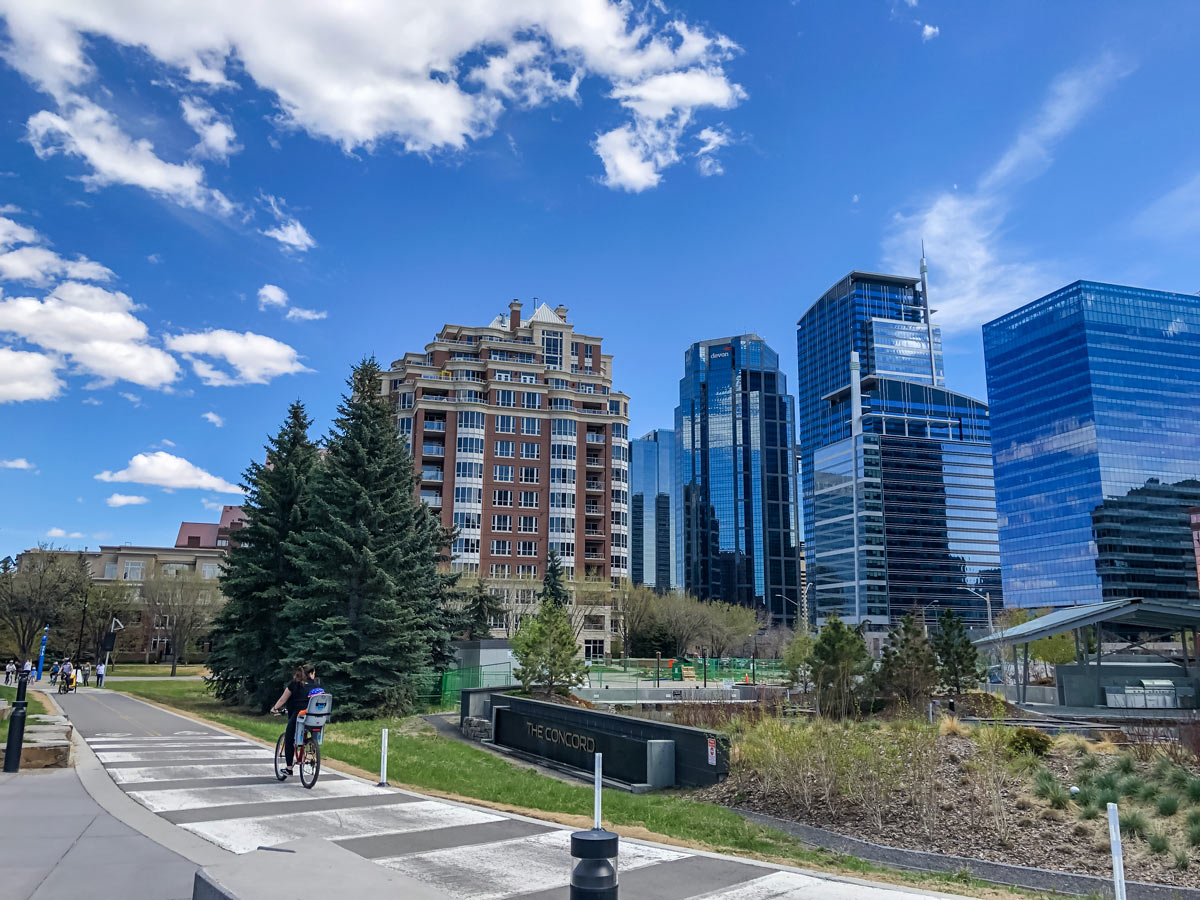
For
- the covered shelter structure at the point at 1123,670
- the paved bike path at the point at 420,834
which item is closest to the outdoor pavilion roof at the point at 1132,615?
the covered shelter structure at the point at 1123,670

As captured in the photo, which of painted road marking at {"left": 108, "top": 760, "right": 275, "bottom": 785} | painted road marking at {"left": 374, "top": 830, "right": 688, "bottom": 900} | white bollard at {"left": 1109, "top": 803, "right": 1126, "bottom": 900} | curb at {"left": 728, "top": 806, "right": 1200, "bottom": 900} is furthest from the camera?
painted road marking at {"left": 108, "top": 760, "right": 275, "bottom": 785}

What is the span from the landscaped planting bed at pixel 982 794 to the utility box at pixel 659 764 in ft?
4.45

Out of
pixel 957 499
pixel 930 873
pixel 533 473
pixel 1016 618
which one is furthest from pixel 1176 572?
pixel 930 873

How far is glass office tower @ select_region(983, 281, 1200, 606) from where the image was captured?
15500 centimetres

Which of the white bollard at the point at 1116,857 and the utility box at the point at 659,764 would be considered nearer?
the white bollard at the point at 1116,857

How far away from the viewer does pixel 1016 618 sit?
8838cm

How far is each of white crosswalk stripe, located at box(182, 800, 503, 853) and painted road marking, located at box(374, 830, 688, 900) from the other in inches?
48.9

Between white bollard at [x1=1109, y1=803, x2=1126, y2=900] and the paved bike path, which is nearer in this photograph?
white bollard at [x1=1109, y1=803, x2=1126, y2=900]

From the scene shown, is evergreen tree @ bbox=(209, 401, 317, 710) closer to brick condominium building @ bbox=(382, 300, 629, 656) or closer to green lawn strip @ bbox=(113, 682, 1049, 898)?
green lawn strip @ bbox=(113, 682, 1049, 898)

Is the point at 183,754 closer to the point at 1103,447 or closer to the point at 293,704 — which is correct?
Result: the point at 293,704

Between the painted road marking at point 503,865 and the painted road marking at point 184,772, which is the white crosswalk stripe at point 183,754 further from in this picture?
the painted road marking at point 503,865

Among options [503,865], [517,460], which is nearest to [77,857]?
[503,865]

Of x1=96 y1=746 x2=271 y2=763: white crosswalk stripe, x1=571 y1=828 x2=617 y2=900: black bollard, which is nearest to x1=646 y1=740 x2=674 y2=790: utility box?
x1=96 y1=746 x2=271 y2=763: white crosswalk stripe

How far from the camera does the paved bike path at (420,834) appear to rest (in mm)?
7977
